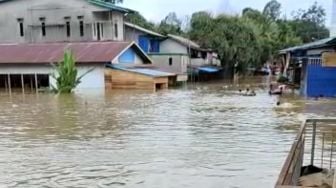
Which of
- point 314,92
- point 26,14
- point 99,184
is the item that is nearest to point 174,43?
point 26,14

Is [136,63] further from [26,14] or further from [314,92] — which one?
[314,92]

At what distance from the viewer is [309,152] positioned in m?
9.66

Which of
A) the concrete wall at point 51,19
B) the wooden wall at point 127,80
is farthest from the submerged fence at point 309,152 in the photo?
the concrete wall at point 51,19

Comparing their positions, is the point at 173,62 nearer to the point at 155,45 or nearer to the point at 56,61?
the point at 155,45

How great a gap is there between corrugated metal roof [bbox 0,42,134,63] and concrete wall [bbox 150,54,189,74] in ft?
24.3

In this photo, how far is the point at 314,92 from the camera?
76.9 ft

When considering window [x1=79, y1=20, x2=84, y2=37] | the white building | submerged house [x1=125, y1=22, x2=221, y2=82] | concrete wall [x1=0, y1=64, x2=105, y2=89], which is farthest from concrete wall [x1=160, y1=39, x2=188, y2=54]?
concrete wall [x1=0, y1=64, x2=105, y2=89]

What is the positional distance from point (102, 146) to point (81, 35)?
100ft

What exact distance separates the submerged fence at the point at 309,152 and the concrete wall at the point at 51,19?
1164 inches

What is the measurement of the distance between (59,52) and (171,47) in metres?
14.4

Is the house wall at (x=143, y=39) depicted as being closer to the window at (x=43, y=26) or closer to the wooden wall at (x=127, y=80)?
the window at (x=43, y=26)

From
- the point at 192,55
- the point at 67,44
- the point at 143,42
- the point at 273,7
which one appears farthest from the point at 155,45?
the point at 273,7

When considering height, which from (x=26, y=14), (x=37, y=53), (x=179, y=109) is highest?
(x=26, y=14)

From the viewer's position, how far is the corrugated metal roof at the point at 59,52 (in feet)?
113
